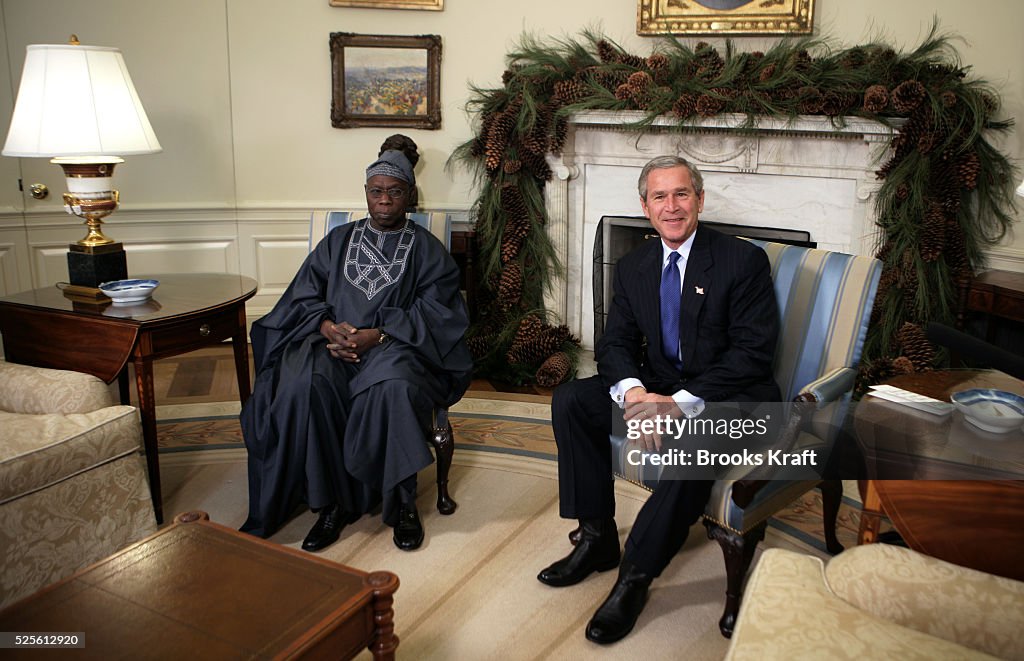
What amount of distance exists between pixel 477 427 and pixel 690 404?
1.51m

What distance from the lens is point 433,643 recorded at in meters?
2.22

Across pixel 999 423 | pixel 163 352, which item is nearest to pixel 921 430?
pixel 999 423

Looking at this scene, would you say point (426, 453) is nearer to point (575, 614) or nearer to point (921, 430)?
point (575, 614)

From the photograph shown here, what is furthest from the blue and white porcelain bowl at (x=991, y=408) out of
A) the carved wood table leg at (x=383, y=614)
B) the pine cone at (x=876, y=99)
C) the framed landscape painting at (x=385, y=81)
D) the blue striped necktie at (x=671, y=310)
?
the framed landscape painting at (x=385, y=81)

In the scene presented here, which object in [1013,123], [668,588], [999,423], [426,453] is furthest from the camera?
[1013,123]

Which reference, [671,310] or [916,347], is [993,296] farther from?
[671,310]

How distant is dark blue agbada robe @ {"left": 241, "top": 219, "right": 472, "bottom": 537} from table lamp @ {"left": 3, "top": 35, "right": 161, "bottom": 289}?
72 centimetres

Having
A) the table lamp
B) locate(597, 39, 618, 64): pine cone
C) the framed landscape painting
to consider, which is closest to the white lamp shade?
the table lamp

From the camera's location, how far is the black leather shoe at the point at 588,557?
2488 millimetres

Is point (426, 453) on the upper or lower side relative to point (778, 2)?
lower

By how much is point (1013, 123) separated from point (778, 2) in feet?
3.85

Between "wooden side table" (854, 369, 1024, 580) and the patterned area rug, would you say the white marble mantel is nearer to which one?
the patterned area rug

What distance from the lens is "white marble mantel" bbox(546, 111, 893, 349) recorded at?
379cm

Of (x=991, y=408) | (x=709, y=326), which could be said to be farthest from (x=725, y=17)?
(x=991, y=408)
